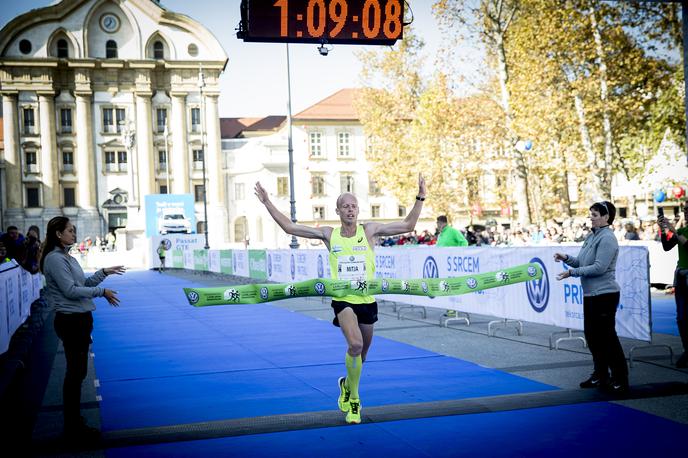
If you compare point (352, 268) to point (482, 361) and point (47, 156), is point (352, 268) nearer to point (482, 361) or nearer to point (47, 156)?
point (482, 361)

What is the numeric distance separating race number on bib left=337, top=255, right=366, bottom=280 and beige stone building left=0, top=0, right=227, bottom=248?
75.2m

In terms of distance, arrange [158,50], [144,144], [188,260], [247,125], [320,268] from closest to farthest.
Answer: [320,268] → [188,260] → [144,144] → [158,50] → [247,125]

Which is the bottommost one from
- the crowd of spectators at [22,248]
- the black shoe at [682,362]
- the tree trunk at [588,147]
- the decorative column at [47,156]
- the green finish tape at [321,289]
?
the black shoe at [682,362]

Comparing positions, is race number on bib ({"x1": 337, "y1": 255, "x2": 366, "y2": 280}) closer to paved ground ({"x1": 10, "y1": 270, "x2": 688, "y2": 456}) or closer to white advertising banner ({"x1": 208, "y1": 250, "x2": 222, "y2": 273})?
paved ground ({"x1": 10, "y1": 270, "x2": 688, "y2": 456})

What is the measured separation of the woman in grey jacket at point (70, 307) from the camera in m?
7.26

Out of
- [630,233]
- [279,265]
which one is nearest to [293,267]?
[279,265]

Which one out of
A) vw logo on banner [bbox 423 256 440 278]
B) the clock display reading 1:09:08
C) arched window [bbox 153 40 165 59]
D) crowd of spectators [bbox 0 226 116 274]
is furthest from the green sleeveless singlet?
arched window [bbox 153 40 165 59]

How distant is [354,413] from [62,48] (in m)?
85.7

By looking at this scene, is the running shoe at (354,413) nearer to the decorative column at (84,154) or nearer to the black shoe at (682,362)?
the black shoe at (682,362)

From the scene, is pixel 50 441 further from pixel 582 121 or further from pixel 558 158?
pixel 558 158

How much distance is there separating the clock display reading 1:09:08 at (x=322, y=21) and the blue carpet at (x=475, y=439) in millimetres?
6257

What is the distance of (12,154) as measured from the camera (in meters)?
82.4

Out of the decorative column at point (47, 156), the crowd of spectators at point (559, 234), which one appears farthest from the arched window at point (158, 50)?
the crowd of spectators at point (559, 234)

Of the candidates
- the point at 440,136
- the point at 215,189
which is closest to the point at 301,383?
the point at 440,136
